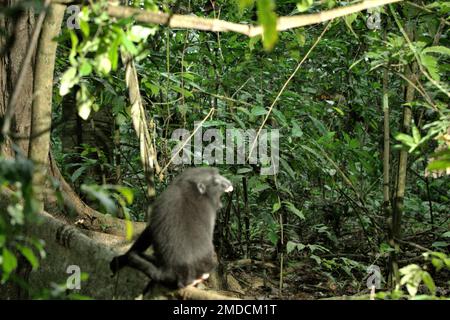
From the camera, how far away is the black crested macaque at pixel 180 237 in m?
2.91

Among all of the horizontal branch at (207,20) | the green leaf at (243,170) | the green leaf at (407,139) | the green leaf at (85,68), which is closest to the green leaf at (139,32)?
the horizontal branch at (207,20)

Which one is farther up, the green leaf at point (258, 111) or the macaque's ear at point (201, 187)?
the green leaf at point (258, 111)

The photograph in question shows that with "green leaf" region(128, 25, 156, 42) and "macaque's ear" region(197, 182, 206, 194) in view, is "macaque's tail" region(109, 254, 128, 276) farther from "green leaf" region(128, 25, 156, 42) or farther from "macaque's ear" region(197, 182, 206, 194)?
"green leaf" region(128, 25, 156, 42)

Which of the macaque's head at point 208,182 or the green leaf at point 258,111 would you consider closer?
the macaque's head at point 208,182

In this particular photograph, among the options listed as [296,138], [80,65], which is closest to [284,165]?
[296,138]

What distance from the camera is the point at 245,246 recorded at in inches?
253

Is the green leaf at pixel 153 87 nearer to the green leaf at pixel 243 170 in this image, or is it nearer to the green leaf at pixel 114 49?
the green leaf at pixel 243 170

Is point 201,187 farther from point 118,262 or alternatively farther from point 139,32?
point 139,32

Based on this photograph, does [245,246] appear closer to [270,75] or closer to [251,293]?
[251,293]

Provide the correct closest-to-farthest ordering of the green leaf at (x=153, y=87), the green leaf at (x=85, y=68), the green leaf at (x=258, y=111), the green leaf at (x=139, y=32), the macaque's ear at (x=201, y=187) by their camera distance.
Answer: the green leaf at (x=85, y=68) < the green leaf at (x=139, y=32) < the macaque's ear at (x=201, y=187) < the green leaf at (x=258, y=111) < the green leaf at (x=153, y=87)

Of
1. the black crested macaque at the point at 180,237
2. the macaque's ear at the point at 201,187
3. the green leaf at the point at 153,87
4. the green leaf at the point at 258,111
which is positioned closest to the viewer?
the black crested macaque at the point at 180,237

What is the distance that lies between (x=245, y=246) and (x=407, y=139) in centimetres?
356

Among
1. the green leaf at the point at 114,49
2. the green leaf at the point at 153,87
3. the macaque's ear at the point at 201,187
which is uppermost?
the green leaf at the point at 153,87

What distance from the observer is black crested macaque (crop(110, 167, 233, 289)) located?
9.55ft
